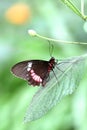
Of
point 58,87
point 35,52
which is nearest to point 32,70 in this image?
point 58,87

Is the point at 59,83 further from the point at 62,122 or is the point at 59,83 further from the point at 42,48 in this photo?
the point at 42,48

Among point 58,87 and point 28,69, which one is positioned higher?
point 28,69

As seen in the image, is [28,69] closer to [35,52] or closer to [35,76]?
[35,76]

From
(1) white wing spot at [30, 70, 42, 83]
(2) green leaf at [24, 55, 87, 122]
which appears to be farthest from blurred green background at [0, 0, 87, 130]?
(2) green leaf at [24, 55, 87, 122]

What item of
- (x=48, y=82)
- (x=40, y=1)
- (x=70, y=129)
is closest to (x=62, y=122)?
(x=70, y=129)

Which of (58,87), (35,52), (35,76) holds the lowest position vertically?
(58,87)

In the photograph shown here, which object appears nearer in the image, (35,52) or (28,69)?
(28,69)

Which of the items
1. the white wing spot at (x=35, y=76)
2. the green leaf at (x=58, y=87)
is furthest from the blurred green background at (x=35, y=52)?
the green leaf at (x=58, y=87)
